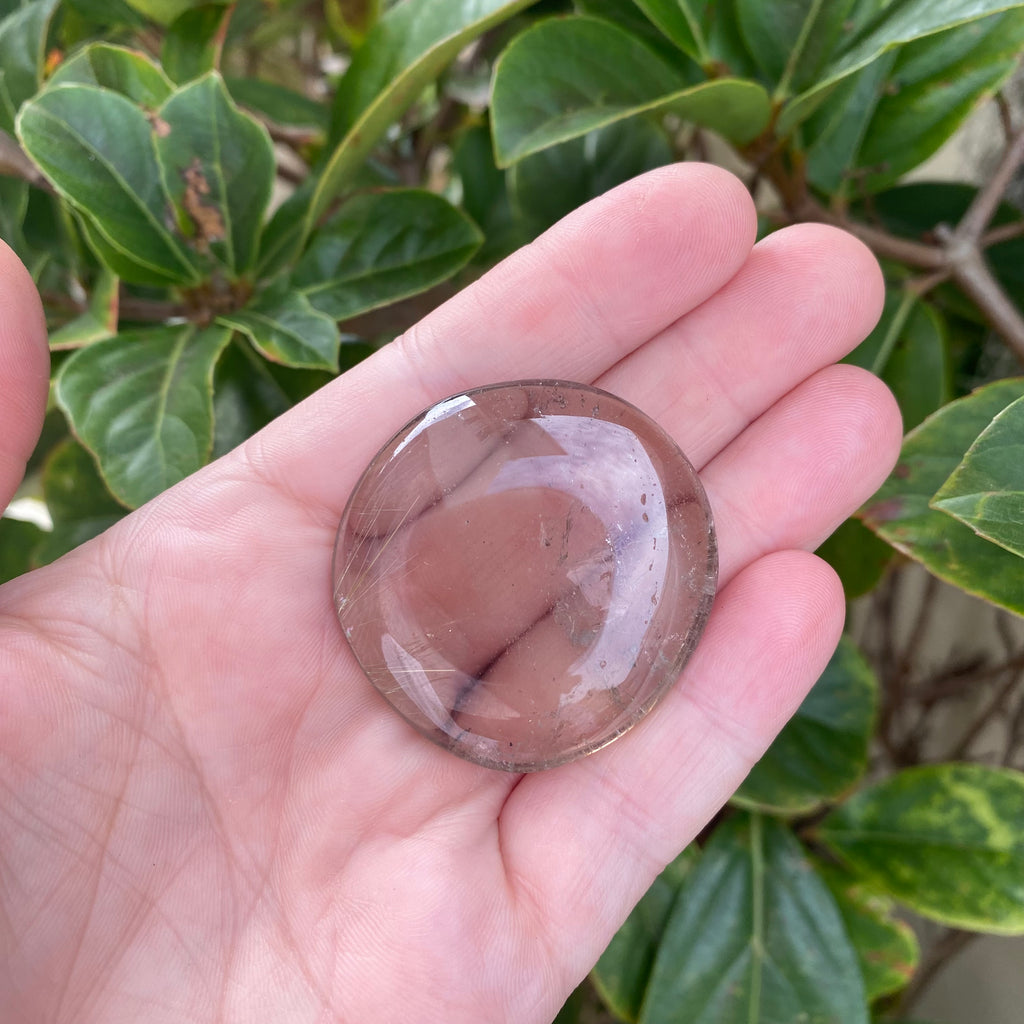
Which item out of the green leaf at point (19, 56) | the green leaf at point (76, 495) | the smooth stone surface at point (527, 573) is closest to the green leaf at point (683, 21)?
the smooth stone surface at point (527, 573)

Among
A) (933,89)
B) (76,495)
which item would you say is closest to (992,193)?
(933,89)

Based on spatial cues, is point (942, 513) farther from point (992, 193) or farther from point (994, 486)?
point (992, 193)

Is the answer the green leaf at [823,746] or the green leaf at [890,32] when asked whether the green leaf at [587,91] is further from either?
the green leaf at [823,746]

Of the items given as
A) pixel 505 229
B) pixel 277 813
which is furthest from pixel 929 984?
pixel 505 229

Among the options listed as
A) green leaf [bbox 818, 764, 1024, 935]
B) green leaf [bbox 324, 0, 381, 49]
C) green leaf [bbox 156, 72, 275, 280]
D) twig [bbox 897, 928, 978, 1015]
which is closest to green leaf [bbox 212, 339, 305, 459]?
green leaf [bbox 156, 72, 275, 280]

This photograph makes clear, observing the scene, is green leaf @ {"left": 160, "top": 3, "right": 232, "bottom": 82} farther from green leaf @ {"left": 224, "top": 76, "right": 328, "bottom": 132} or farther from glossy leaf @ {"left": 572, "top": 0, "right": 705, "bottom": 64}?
glossy leaf @ {"left": 572, "top": 0, "right": 705, "bottom": 64}

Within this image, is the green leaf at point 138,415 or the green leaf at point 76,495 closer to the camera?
the green leaf at point 138,415

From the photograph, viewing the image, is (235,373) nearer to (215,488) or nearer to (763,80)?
(215,488)
